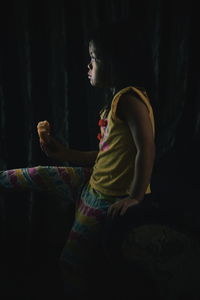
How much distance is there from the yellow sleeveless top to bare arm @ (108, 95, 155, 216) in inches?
1.4

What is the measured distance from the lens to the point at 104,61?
42.9 inches

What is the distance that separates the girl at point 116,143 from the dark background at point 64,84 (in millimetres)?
452

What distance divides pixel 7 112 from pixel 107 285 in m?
0.87

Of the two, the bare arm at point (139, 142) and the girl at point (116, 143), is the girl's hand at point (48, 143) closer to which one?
the girl at point (116, 143)

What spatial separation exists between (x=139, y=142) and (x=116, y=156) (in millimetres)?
127

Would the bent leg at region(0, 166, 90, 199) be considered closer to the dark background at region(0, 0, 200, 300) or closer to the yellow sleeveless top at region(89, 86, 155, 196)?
the yellow sleeveless top at region(89, 86, 155, 196)

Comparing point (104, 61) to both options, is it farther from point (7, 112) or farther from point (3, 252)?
point (3, 252)

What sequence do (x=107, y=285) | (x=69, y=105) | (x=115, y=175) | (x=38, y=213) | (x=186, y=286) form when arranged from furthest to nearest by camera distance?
1. (x=38, y=213)
2. (x=69, y=105)
3. (x=107, y=285)
4. (x=115, y=175)
5. (x=186, y=286)

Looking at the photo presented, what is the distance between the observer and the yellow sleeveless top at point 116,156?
1079mm

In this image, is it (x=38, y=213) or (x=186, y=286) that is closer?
(x=186, y=286)

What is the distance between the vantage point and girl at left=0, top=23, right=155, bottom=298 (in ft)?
3.33

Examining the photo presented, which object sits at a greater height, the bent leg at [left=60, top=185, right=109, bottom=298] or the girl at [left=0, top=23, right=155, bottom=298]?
the girl at [left=0, top=23, right=155, bottom=298]

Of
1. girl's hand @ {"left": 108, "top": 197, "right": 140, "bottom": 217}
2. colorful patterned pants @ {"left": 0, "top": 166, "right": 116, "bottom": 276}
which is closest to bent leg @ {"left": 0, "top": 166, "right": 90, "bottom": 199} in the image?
colorful patterned pants @ {"left": 0, "top": 166, "right": 116, "bottom": 276}

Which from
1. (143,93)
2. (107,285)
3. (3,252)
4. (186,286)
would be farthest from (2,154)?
(186,286)
